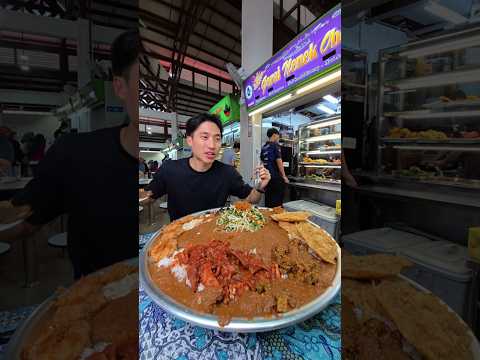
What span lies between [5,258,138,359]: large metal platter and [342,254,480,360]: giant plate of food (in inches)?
23.9

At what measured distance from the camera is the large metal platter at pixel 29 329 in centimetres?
34

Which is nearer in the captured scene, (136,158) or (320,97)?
(136,158)

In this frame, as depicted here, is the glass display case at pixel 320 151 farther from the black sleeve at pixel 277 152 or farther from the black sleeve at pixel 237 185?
the black sleeve at pixel 237 185

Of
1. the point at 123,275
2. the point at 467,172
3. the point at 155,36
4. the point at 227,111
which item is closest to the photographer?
the point at 467,172

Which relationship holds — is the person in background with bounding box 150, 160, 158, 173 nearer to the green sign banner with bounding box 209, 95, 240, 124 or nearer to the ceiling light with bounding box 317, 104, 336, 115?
the green sign banner with bounding box 209, 95, 240, 124

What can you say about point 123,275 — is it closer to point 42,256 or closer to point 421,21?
point 42,256

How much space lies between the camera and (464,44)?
32cm

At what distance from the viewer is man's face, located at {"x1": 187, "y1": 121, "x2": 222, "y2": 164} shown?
0.67 m

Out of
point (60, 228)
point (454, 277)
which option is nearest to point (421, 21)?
point (454, 277)

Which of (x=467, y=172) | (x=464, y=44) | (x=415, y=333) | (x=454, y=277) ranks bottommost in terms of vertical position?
(x=415, y=333)

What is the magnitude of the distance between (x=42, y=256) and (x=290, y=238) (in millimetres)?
612

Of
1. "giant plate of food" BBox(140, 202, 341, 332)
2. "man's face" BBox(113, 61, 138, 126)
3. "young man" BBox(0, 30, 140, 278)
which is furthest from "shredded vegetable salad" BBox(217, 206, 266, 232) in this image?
"man's face" BBox(113, 61, 138, 126)

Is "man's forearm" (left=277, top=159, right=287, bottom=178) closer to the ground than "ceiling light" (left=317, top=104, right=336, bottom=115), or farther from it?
closer to the ground

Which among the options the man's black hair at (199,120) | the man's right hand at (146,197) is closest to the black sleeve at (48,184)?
the man's right hand at (146,197)
